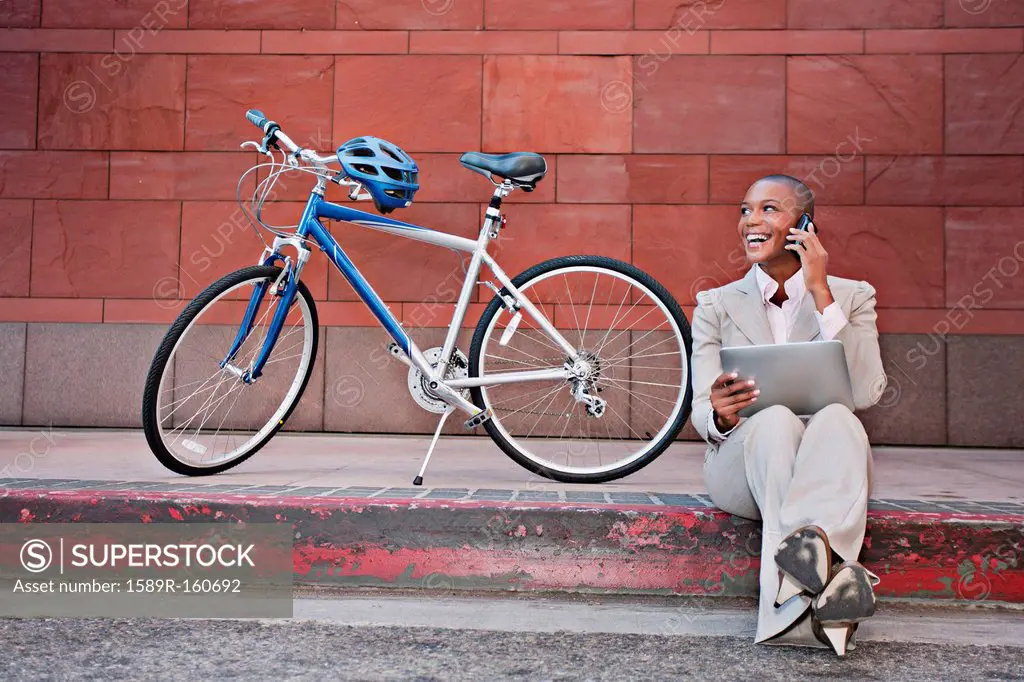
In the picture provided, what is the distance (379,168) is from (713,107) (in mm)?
2295

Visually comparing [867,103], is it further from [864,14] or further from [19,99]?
[19,99]

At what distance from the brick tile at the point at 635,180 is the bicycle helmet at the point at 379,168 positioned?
1.60m

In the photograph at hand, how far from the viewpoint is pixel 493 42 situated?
486 centimetres

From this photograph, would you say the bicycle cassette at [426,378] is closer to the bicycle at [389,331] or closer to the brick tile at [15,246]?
the bicycle at [389,331]

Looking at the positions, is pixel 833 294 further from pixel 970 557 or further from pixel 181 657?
pixel 181 657

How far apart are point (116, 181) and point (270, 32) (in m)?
1.22

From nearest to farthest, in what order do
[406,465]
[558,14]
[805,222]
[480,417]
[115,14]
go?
[805,222], [480,417], [406,465], [558,14], [115,14]

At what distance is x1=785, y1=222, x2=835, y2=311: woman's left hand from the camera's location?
2461 mm

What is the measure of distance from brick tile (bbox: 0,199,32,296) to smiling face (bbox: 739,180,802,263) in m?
4.16

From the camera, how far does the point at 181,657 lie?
2.01 meters

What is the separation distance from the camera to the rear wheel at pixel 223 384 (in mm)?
3172

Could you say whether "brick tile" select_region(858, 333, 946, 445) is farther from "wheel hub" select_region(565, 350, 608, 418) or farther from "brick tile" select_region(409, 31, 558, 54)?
"brick tile" select_region(409, 31, 558, 54)

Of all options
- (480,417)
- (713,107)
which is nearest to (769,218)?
(480,417)

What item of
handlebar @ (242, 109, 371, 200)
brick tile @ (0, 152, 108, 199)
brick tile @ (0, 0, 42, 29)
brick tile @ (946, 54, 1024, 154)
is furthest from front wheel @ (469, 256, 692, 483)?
brick tile @ (0, 0, 42, 29)
